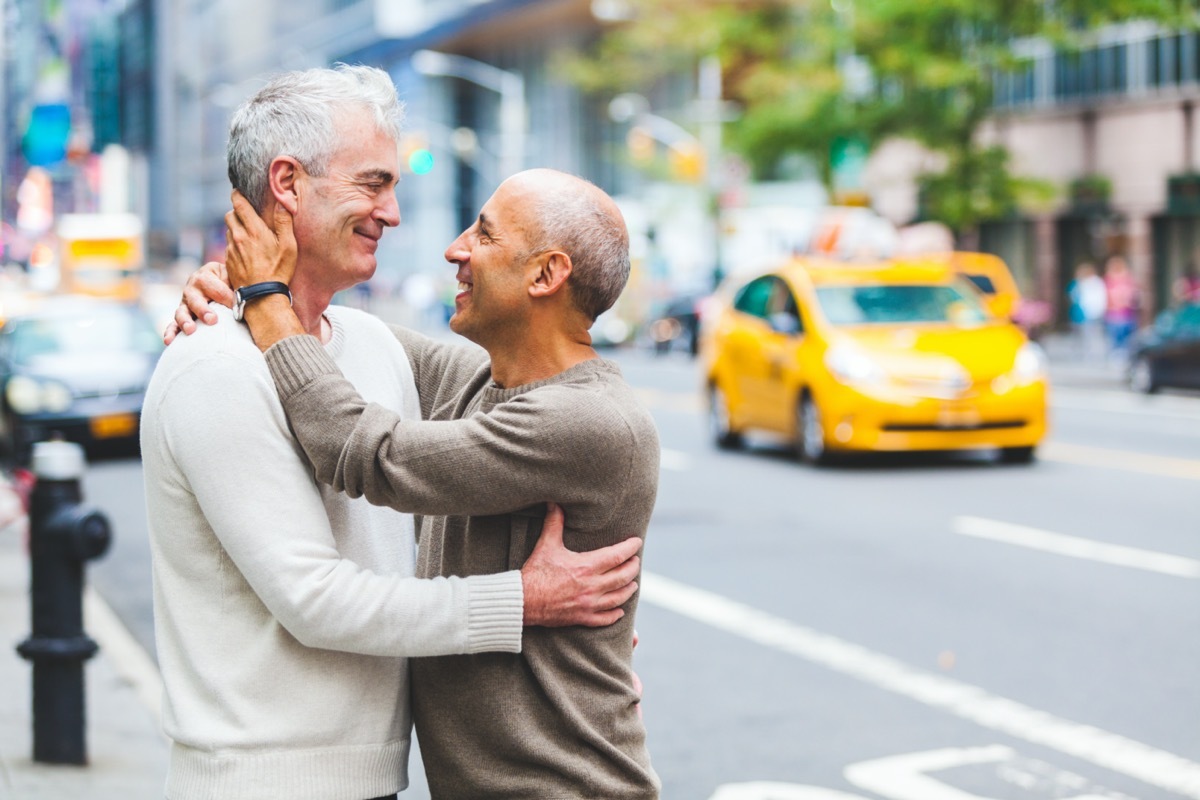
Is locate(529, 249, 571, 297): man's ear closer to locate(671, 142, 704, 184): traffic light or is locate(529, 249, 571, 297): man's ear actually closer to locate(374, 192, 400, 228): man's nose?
locate(374, 192, 400, 228): man's nose

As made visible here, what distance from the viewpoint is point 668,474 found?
586 inches

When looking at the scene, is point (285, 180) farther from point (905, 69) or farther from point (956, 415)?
point (905, 69)

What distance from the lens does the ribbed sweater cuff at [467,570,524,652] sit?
2537 mm

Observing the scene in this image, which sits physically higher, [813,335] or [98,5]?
[98,5]

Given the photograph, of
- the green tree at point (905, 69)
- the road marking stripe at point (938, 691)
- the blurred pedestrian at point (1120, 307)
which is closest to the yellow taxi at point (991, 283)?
the blurred pedestrian at point (1120, 307)

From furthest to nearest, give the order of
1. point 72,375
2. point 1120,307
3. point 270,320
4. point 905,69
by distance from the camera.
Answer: point 905,69 → point 1120,307 → point 72,375 → point 270,320

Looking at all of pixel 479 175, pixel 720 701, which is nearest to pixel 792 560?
pixel 720 701

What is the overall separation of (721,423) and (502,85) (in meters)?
54.4

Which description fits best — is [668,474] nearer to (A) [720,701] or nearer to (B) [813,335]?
(B) [813,335]

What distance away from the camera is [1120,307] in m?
30.8

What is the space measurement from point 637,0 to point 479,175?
3377 cm

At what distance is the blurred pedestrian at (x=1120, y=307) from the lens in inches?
1198

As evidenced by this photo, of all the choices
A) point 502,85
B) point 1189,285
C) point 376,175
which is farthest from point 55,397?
point 502,85

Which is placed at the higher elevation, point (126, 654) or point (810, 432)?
point (810, 432)
